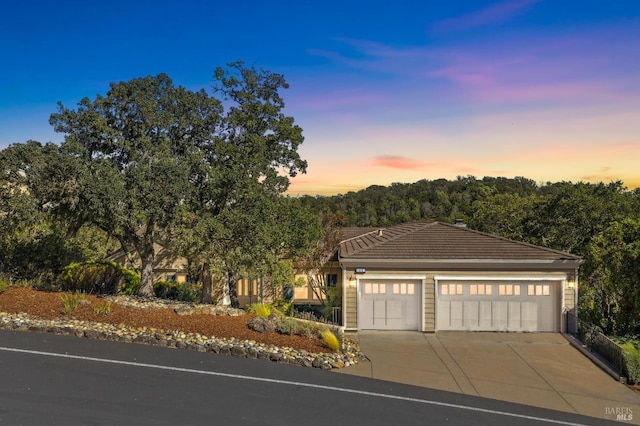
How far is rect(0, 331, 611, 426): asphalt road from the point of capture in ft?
24.7

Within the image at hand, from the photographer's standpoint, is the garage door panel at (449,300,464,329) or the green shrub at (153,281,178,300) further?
the green shrub at (153,281,178,300)

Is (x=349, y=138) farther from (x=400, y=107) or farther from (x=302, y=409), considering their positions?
(x=302, y=409)

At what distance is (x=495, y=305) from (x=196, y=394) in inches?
459

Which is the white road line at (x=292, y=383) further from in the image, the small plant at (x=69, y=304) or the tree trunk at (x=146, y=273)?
the tree trunk at (x=146, y=273)

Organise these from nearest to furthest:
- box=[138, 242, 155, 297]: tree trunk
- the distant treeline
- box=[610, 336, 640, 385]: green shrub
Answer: box=[610, 336, 640, 385]: green shrub < the distant treeline < box=[138, 242, 155, 297]: tree trunk

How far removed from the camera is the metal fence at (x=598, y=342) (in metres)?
12.2

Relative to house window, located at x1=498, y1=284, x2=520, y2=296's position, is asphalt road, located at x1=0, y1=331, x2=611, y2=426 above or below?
below

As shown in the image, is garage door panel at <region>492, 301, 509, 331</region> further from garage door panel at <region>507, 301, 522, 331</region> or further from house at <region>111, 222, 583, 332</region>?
garage door panel at <region>507, 301, 522, 331</region>

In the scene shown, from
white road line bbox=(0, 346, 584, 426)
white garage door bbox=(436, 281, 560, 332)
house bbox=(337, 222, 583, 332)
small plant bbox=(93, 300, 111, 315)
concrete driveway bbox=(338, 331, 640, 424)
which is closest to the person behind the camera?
white road line bbox=(0, 346, 584, 426)

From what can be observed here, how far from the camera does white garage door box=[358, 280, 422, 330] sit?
651 inches

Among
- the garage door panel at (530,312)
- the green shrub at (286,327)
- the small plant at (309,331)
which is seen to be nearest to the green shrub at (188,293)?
the green shrub at (286,327)

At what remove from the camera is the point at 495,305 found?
16.5m

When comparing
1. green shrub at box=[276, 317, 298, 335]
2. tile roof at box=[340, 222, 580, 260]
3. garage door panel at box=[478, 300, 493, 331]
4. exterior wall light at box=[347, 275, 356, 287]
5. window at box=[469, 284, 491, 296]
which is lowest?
garage door panel at box=[478, 300, 493, 331]

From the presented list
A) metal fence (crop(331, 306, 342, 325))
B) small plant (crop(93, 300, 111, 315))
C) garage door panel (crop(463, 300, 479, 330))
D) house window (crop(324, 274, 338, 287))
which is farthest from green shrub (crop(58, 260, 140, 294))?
garage door panel (crop(463, 300, 479, 330))
